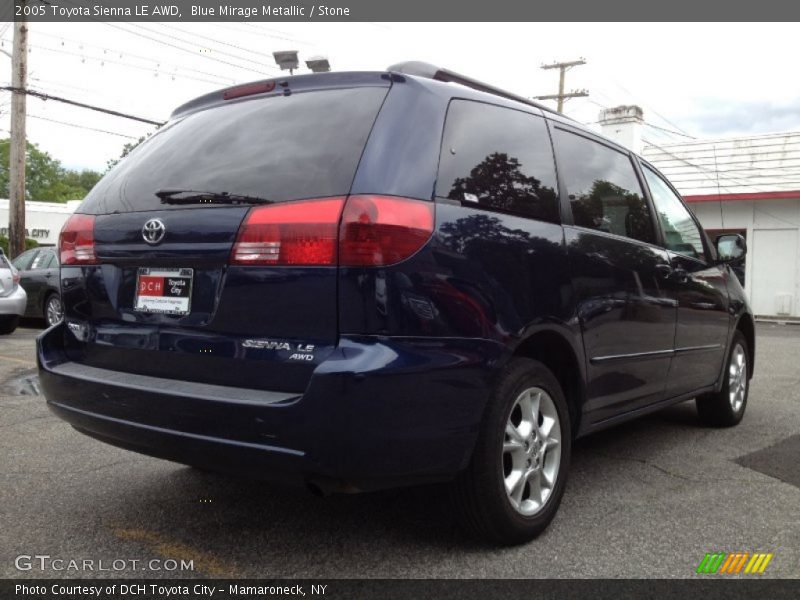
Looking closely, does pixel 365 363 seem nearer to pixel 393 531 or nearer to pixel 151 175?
pixel 393 531

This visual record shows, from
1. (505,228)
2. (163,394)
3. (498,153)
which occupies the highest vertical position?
(498,153)

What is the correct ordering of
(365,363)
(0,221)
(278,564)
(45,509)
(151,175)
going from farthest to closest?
(0,221), (45,509), (151,175), (278,564), (365,363)

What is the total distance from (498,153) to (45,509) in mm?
2470

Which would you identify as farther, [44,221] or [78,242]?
[44,221]

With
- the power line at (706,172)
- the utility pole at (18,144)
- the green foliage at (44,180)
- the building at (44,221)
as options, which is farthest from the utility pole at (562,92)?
the green foliage at (44,180)

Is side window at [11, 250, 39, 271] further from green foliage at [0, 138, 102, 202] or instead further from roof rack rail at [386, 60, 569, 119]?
green foliage at [0, 138, 102, 202]

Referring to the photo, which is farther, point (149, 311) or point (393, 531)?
point (393, 531)

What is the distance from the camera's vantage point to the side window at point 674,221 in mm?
4488

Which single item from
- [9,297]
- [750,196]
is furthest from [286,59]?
[750,196]

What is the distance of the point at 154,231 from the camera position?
277cm

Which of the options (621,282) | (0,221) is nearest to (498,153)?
(621,282)

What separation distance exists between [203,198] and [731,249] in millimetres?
3859

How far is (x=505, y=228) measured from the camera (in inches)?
114
